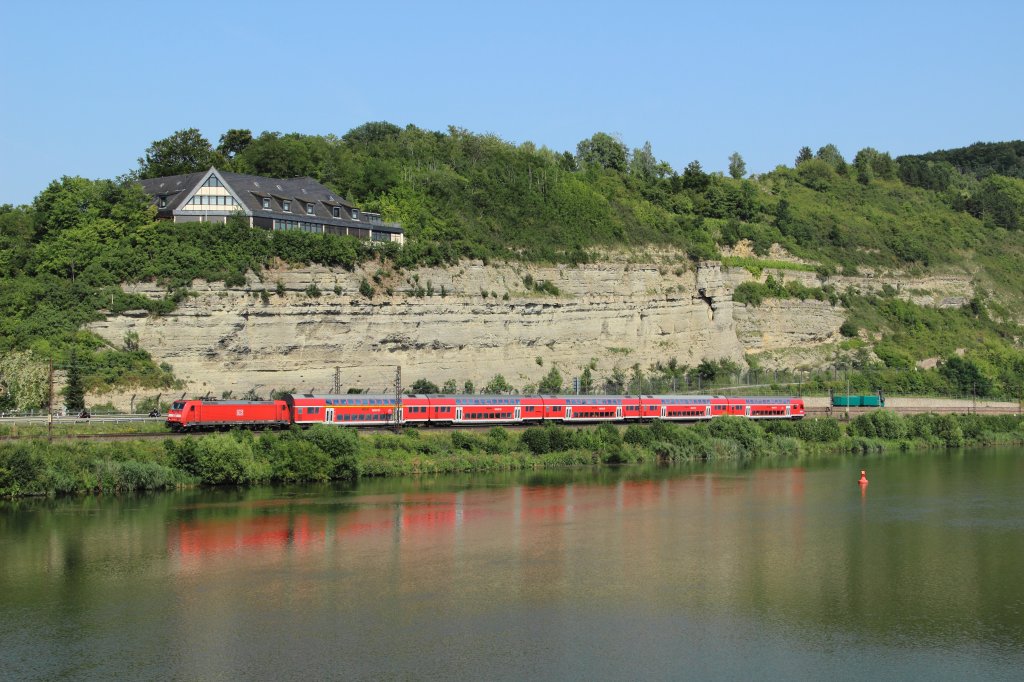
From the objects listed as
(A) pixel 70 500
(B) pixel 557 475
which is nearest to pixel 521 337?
(B) pixel 557 475

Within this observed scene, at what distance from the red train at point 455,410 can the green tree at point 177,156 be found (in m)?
33.1

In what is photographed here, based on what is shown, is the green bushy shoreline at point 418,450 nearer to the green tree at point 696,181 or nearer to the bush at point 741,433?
the bush at point 741,433

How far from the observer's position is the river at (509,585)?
26875 millimetres

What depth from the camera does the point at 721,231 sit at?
10356cm

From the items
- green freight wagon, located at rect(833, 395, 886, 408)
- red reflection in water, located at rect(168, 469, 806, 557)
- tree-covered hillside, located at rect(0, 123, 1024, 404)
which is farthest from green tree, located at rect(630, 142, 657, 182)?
red reflection in water, located at rect(168, 469, 806, 557)

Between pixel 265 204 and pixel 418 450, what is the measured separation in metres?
25.3

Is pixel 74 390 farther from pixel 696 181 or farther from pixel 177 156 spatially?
pixel 696 181

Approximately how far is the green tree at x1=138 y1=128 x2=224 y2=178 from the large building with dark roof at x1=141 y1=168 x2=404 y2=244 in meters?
5.84

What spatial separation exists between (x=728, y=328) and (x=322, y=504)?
→ 180 feet

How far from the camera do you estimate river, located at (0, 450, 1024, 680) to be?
26.9m

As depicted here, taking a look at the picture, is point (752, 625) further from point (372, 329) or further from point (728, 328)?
point (728, 328)

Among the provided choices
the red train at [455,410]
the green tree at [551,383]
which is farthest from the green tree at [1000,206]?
the green tree at [551,383]

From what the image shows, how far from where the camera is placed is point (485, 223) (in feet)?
285

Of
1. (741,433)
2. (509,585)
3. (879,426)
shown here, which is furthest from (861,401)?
(509,585)
